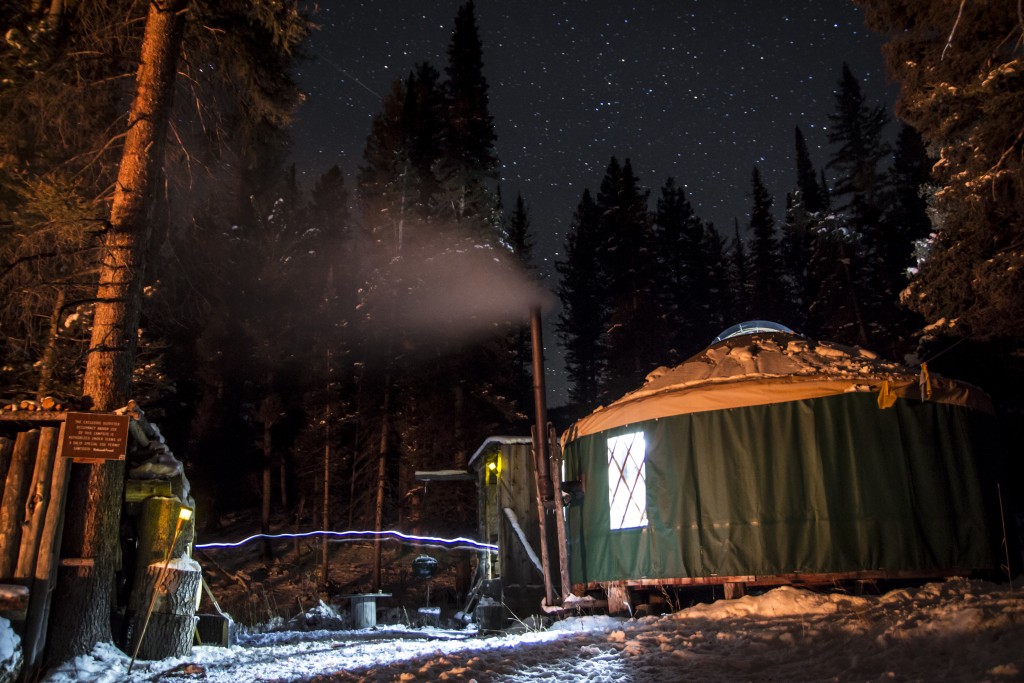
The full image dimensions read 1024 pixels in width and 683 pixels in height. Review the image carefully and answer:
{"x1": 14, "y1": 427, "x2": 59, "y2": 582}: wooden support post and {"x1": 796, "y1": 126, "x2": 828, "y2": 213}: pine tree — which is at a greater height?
{"x1": 796, "y1": 126, "x2": 828, "y2": 213}: pine tree

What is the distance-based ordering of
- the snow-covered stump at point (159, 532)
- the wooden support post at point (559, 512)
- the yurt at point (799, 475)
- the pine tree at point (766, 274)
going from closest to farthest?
the snow-covered stump at point (159, 532) → the yurt at point (799, 475) → the wooden support post at point (559, 512) → the pine tree at point (766, 274)

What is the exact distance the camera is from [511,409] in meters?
18.0

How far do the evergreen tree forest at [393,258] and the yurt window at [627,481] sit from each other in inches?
96.6

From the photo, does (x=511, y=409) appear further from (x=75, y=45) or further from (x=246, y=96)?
(x=75, y=45)

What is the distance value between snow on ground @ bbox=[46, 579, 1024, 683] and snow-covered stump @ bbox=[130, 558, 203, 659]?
0.15 m

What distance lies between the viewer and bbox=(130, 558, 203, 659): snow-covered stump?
17.1ft

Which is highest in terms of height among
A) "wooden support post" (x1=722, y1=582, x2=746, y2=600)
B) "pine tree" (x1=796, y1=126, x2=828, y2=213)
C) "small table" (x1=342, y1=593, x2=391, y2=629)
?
"pine tree" (x1=796, y1=126, x2=828, y2=213)

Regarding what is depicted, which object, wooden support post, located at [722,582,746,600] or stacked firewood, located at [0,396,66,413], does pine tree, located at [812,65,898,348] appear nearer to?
wooden support post, located at [722,582,746,600]

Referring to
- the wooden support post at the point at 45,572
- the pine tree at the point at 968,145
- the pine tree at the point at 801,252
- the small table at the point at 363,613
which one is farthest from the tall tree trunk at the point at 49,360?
the pine tree at the point at 801,252

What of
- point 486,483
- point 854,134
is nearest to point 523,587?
point 486,483

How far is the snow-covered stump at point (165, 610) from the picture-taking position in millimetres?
5223

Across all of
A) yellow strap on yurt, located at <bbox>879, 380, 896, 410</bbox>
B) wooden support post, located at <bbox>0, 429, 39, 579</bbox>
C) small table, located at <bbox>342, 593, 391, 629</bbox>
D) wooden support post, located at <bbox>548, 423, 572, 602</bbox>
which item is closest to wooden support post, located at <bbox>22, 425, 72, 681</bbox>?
wooden support post, located at <bbox>0, 429, 39, 579</bbox>

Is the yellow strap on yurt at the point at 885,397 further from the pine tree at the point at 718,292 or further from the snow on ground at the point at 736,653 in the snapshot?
the pine tree at the point at 718,292

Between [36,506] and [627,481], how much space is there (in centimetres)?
520
